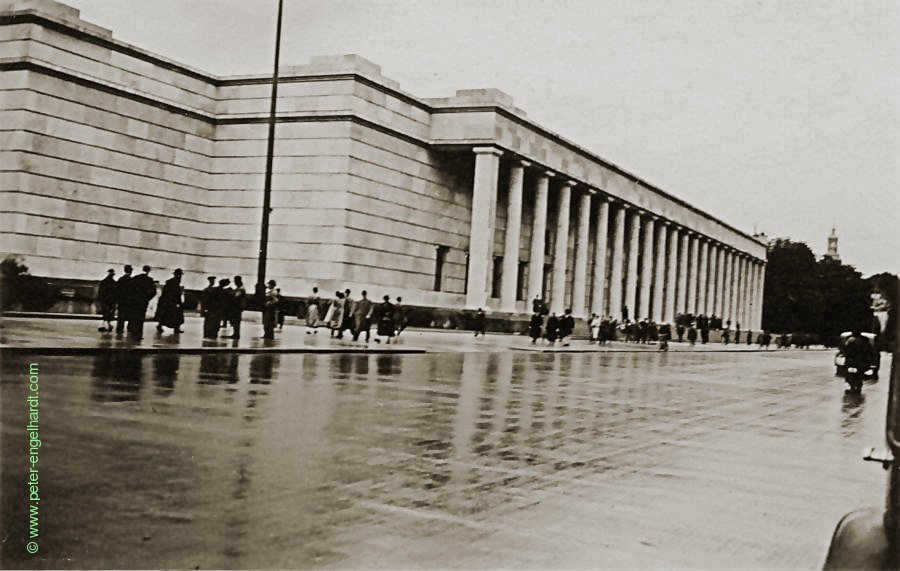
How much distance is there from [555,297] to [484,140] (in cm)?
1331

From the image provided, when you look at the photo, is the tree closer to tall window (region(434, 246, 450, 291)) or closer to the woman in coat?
tall window (region(434, 246, 450, 291))

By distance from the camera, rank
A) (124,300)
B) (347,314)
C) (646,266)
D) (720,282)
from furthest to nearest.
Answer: (720,282) → (646,266) → (347,314) → (124,300)

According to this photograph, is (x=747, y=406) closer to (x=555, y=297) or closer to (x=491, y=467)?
(x=491, y=467)

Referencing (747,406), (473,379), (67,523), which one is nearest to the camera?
(67,523)

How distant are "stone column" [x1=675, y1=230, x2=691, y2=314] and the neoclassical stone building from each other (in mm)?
26041

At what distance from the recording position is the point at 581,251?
60688 millimetres

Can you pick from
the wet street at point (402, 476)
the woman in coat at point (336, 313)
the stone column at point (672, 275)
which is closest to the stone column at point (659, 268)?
the stone column at point (672, 275)

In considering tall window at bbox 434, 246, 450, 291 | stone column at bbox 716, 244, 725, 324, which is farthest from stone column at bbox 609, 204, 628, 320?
stone column at bbox 716, 244, 725, 324

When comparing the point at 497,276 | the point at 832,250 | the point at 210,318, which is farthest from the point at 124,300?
the point at 832,250

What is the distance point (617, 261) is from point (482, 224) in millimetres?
20552

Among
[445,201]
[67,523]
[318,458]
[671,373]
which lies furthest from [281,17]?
[445,201]

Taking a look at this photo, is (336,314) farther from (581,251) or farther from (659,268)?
(659,268)

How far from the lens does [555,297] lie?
2253 inches

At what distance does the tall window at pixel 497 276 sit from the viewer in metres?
53.2
